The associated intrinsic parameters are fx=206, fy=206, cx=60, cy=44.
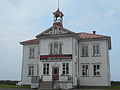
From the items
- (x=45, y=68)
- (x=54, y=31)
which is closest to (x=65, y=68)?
(x=45, y=68)

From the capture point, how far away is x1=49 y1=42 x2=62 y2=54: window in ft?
99.3

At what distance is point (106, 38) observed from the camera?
31.8m

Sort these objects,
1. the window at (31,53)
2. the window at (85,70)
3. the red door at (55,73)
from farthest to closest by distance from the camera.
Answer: the window at (31,53) → the window at (85,70) → the red door at (55,73)

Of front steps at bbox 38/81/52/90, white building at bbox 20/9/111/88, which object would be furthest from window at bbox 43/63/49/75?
front steps at bbox 38/81/52/90

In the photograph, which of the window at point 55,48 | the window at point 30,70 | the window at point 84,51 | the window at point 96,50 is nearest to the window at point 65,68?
the window at point 55,48

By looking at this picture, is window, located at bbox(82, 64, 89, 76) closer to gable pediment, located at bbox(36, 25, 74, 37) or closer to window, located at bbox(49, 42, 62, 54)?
window, located at bbox(49, 42, 62, 54)

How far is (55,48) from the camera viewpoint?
100ft

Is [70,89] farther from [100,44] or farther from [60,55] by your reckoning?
[100,44]

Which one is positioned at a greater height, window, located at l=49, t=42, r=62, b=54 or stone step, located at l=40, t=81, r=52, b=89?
window, located at l=49, t=42, r=62, b=54

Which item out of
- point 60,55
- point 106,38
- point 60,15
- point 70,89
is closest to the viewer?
point 70,89

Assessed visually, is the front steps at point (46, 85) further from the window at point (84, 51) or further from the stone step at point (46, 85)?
the window at point (84, 51)

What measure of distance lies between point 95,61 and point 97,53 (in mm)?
1312

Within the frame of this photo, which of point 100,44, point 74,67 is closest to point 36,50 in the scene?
point 74,67

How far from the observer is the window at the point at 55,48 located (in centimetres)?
3027
